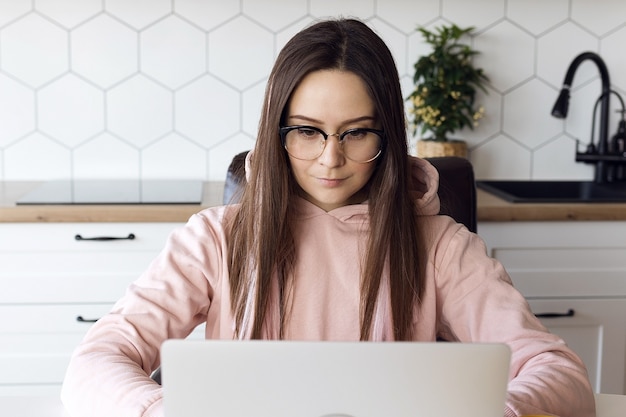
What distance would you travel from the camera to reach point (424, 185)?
4.69ft

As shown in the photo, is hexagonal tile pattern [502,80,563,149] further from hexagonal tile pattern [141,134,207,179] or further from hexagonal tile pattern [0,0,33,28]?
hexagonal tile pattern [0,0,33,28]

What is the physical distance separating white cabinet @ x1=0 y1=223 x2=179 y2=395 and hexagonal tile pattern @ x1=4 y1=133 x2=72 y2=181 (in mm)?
468

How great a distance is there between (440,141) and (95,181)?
3.28 feet

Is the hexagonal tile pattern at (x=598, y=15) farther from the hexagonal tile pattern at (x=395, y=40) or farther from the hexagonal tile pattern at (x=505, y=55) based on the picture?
the hexagonal tile pattern at (x=395, y=40)

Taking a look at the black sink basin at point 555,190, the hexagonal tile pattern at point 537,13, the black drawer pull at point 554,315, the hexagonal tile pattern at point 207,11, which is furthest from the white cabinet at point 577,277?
the hexagonal tile pattern at point 207,11

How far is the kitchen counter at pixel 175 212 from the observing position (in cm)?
205

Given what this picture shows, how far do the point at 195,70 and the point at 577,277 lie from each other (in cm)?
121

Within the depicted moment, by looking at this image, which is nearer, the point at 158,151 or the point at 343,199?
the point at 343,199

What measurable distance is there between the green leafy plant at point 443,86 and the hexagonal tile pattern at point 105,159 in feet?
2.73

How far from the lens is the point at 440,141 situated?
2.48m

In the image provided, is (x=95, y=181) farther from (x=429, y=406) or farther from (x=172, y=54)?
(x=429, y=406)

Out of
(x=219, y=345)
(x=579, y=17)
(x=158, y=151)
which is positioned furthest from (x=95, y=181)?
(x=219, y=345)

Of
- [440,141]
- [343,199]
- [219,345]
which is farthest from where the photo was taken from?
[440,141]

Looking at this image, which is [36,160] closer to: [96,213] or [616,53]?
[96,213]
